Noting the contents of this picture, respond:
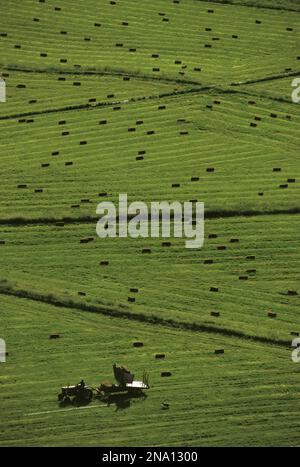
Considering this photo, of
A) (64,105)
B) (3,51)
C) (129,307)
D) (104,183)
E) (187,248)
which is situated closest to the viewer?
(129,307)

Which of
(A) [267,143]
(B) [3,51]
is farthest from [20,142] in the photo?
(A) [267,143]

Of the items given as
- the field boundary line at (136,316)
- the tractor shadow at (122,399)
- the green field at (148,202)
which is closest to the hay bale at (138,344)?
the green field at (148,202)

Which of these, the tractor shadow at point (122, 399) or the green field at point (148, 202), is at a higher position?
the green field at point (148, 202)

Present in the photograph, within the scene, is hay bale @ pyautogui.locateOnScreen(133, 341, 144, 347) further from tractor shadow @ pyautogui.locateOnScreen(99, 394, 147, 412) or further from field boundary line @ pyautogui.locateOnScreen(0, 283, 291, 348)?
tractor shadow @ pyautogui.locateOnScreen(99, 394, 147, 412)

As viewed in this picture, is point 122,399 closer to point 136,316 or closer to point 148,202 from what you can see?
point 136,316

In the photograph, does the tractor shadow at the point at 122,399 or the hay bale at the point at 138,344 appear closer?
the tractor shadow at the point at 122,399

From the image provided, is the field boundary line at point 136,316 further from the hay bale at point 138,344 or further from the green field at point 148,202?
the hay bale at point 138,344

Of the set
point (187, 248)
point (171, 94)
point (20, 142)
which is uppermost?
point (171, 94)

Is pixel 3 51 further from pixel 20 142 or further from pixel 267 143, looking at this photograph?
pixel 267 143

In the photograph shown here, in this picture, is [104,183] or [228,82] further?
[228,82]
